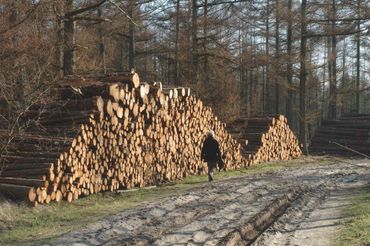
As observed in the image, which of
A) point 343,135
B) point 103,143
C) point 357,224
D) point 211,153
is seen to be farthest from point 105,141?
point 343,135

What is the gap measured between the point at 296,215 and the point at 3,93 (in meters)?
6.05

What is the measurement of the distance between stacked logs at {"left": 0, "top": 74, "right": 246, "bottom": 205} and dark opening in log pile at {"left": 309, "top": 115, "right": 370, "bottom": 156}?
1656 cm

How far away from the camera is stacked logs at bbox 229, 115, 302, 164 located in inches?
910

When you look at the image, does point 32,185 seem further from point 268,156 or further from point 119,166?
point 268,156

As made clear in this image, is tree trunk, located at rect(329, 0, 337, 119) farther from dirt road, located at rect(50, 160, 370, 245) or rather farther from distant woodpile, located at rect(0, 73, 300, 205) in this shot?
dirt road, located at rect(50, 160, 370, 245)

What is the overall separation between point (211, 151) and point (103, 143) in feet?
14.2

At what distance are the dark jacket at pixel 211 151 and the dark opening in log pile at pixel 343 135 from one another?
16.7m

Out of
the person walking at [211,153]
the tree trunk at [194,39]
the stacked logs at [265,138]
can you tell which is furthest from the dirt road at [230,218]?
the tree trunk at [194,39]

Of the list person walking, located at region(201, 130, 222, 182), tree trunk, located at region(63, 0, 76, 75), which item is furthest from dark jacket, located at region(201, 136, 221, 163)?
tree trunk, located at region(63, 0, 76, 75)

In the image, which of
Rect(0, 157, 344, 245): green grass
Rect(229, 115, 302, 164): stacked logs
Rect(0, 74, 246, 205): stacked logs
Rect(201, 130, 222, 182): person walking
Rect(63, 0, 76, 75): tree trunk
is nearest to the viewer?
Rect(0, 157, 344, 245): green grass

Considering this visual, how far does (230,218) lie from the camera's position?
930cm

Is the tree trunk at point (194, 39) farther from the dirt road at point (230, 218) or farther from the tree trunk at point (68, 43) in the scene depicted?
the dirt road at point (230, 218)

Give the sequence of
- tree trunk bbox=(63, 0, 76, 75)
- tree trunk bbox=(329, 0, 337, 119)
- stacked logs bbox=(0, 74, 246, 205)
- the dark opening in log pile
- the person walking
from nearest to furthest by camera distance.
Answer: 1. stacked logs bbox=(0, 74, 246, 205)
2. the person walking
3. tree trunk bbox=(63, 0, 76, 75)
4. tree trunk bbox=(329, 0, 337, 119)
5. the dark opening in log pile

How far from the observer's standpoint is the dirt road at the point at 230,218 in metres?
7.82
